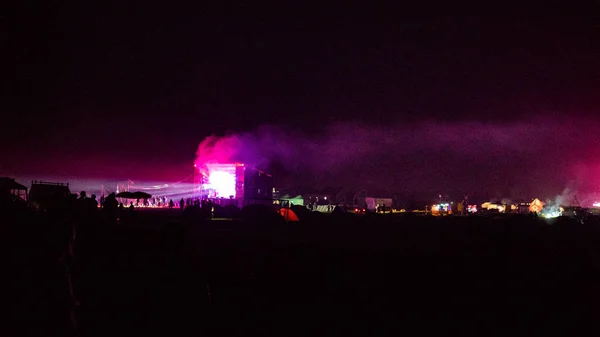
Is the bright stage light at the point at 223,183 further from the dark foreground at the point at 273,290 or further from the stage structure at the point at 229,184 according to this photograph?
the dark foreground at the point at 273,290

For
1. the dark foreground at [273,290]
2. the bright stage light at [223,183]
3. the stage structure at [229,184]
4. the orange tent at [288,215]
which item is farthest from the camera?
the bright stage light at [223,183]

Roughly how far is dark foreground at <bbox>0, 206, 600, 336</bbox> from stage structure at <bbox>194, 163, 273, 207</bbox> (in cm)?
2989

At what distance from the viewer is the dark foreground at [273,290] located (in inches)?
252

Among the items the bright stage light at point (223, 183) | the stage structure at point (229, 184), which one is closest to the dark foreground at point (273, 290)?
the stage structure at point (229, 184)

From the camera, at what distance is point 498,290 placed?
367 inches

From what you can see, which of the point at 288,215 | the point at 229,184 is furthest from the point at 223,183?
the point at 288,215

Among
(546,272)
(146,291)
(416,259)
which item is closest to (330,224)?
(416,259)

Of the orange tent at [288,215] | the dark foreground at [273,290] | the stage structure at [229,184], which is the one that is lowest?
the dark foreground at [273,290]

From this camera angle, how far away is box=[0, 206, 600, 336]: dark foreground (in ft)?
21.0

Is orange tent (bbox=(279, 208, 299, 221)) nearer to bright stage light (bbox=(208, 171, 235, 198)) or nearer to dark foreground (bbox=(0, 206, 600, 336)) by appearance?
bright stage light (bbox=(208, 171, 235, 198))

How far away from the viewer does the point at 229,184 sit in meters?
45.2

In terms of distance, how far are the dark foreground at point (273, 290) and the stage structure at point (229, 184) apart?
29.9 meters

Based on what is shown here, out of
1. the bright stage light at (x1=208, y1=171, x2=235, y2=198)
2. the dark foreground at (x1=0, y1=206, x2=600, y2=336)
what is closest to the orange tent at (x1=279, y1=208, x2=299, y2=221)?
the bright stage light at (x1=208, y1=171, x2=235, y2=198)

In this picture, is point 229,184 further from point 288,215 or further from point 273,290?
point 273,290
